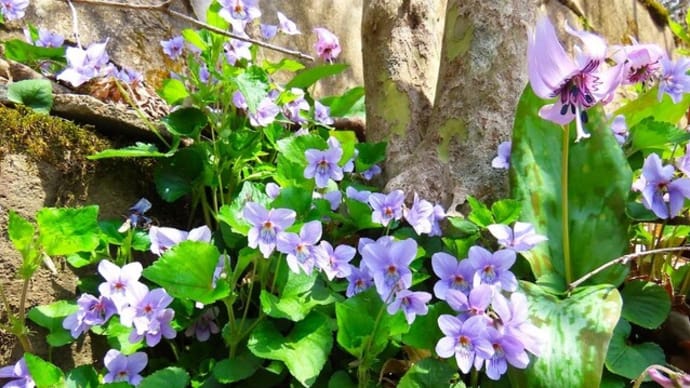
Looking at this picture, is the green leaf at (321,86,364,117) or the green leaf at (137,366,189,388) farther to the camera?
the green leaf at (321,86,364,117)

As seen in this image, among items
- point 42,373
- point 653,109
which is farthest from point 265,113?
point 653,109

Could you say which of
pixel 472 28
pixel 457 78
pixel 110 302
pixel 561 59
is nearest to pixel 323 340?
pixel 110 302

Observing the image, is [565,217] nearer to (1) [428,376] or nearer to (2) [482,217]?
(2) [482,217]

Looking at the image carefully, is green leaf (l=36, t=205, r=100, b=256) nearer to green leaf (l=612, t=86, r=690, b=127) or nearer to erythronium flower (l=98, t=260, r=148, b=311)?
erythronium flower (l=98, t=260, r=148, b=311)

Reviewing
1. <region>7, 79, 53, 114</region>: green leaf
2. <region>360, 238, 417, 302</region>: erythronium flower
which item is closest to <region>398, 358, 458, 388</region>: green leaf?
<region>360, 238, 417, 302</region>: erythronium flower

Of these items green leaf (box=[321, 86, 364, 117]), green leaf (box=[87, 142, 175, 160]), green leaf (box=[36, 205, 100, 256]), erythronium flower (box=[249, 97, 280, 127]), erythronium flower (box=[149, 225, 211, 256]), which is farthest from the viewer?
green leaf (box=[321, 86, 364, 117])

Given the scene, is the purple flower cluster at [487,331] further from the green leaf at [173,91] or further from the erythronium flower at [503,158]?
the green leaf at [173,91]
